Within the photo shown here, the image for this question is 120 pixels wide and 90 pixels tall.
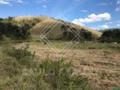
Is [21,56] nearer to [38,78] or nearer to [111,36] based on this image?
[38,78]

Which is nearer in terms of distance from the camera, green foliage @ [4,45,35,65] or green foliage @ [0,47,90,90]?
green foliage @ [0,47,90,90]

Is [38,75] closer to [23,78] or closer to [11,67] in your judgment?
[23,78]

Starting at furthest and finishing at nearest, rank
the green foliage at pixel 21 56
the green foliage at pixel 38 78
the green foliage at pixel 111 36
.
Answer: the green foliage at pixel 111 36
the green foliage at pixel 21 56
the green foliage at pixel 38 78

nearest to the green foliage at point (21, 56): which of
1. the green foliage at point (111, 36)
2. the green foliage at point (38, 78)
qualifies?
the green foliage at point (38, 78)

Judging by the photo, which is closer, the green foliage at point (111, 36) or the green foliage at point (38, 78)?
the green foliage at point (38, 78)

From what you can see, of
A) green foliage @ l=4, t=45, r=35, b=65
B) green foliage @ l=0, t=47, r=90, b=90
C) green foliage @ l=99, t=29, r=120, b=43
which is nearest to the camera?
green foliage @ l=0, t=47, r=90, b=90

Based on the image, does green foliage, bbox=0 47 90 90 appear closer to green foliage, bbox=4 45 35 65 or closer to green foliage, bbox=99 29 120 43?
green foliage, bbox=4 45 35 65

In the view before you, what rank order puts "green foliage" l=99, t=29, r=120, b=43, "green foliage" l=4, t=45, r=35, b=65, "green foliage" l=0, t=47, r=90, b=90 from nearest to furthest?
"green foliage" l=0, t=47, r=90, b=90 < "green foliage" l=4, t=45, r=35, b=65 < "green foliage" l=99, t=29, r=120, b=43

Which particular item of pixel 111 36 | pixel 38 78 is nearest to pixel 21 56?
pixel 38 78

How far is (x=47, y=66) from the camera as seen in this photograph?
28.0ft

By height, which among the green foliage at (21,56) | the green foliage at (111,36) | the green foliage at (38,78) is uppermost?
the green foliage at (111,36)

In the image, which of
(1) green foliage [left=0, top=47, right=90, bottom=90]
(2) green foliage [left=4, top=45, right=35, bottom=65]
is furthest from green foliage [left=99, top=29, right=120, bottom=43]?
(1) green foliage [left=0, top=47, right=90, bottom=90]

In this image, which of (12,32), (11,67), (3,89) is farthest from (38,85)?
(12,32)

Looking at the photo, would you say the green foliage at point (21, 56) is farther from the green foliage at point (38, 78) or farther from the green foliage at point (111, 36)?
the green foliage at point (111, 36)
